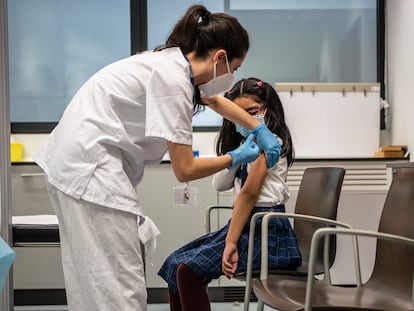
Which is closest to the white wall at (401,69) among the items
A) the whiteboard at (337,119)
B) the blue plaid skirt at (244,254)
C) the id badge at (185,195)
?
the whiteboard at (337,119)

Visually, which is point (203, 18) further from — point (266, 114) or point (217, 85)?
point (266, 114)

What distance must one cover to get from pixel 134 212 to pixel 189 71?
0.39 m

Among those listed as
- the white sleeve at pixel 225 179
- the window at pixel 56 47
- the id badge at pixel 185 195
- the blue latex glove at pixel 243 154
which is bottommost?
the id badge at pixel 185 195

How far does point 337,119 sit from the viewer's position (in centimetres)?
350

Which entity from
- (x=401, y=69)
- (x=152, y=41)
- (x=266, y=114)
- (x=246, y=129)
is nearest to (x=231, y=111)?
(x=246, y=129)

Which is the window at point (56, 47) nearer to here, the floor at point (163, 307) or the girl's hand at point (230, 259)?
the floor at point (163, 307)

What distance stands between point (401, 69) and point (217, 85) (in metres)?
2.25

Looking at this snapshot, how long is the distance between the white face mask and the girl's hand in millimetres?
570

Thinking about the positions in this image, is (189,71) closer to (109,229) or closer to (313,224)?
(109,229)

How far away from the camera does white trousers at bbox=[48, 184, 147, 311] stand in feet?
4.78

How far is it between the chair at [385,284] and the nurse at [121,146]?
0.39 m

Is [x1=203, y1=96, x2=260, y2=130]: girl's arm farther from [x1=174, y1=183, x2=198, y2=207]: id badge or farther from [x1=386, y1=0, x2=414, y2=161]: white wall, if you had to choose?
[x1=386, y1=0, x2=414, y2=161]: white wall

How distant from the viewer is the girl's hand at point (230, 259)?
6.33ft

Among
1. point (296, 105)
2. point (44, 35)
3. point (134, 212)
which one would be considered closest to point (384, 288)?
point (134, 212)
